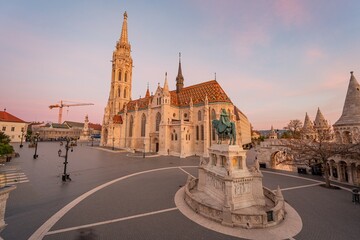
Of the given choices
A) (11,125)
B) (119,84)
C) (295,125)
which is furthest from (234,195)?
(11,125)

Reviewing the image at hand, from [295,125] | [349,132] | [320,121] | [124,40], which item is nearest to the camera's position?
[349,132]

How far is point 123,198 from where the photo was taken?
421 inches

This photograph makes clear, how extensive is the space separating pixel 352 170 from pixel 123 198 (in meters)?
21.8

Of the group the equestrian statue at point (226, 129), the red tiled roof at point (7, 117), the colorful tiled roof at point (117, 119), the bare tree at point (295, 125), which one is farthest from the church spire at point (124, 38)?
the bare tree at point (295, 125)

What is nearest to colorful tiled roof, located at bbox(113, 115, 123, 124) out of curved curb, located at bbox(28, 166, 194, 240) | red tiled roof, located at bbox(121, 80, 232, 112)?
red tiled roof, located at bbox(121, 80, 232, 112)

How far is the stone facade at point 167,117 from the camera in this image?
33219 millimetres

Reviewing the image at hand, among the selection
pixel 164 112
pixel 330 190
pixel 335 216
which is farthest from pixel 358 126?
pixel 164 112

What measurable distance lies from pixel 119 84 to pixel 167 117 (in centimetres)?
2767

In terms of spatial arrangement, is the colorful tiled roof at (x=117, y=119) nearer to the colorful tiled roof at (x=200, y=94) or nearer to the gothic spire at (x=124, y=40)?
the colorful tiled roof at (x=200, y=94)

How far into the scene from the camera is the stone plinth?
24.8 feet

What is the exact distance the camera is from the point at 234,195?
906 centimetres

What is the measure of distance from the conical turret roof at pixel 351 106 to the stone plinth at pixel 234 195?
49.0 ft

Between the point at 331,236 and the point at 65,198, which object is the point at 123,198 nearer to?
the point at 65,198

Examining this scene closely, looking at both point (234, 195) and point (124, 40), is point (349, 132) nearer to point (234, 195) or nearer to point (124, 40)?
point (234, 195)
